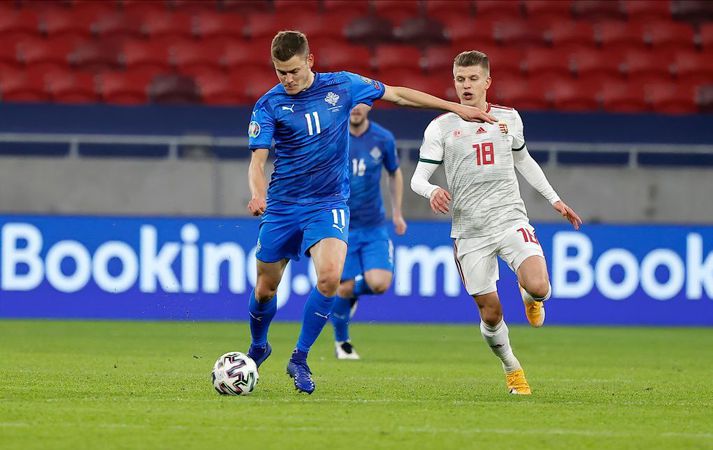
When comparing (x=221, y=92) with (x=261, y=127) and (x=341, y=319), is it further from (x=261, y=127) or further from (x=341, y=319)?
(x=261, y=127)

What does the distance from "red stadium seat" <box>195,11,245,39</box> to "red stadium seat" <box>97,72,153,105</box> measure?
141 cm

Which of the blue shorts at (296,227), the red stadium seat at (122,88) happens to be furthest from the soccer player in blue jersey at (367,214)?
the red stadium seat at (122,88)

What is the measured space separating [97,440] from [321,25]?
14188mm

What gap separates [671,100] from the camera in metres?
18.8

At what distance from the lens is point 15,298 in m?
15.0

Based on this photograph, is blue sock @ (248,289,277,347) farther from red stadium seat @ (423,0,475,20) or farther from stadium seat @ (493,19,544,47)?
red stadium seat @ (423,0,475,20)

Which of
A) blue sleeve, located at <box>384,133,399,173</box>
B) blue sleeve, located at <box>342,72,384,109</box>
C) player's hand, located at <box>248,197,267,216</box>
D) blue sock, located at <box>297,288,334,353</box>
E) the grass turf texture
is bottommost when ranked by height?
the grass turf texture

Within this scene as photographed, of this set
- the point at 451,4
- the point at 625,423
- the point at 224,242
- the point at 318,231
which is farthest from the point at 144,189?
the point at 625,423

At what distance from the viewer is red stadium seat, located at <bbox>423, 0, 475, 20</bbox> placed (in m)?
19.9

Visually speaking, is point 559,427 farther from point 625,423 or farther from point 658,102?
point 658,102

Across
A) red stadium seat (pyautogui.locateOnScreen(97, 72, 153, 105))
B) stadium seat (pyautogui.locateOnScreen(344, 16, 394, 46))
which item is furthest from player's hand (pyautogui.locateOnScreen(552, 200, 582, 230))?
stadium seat (pyautogui.locateOnScreen(344, 16, 394, 46))

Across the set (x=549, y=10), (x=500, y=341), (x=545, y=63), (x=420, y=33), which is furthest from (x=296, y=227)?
(x=549, y=10)

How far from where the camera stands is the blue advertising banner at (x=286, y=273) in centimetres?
1498

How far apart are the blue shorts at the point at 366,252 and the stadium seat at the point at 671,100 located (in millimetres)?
8190
